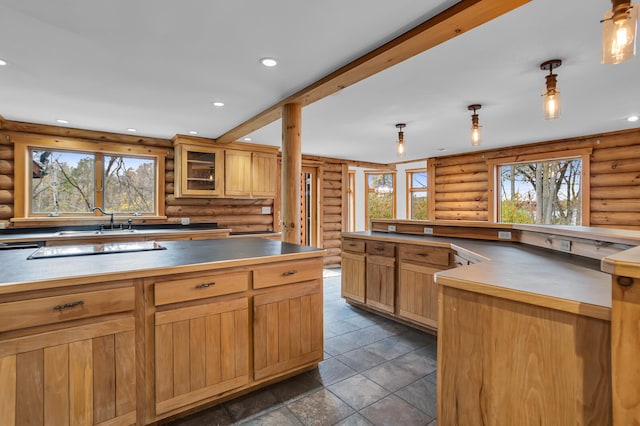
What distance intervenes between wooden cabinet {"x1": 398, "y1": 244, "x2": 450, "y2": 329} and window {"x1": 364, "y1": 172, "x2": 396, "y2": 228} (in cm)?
431

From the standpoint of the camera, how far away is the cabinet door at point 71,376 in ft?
4.25

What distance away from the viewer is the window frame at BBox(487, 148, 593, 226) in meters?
4.43

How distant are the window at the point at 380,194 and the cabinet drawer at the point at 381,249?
12.9ft

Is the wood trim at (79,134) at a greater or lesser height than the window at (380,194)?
greater

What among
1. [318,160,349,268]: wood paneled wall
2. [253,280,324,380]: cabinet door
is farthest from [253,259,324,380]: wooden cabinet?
[318,160,349,268]: wood paneled wall

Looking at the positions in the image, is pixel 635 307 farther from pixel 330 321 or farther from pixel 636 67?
pixel 330 321

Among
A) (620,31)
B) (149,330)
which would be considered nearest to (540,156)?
(620,31)

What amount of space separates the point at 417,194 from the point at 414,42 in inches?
221

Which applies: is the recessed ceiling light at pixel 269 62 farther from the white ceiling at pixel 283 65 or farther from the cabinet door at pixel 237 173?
the cabinet door at pixel 237 173

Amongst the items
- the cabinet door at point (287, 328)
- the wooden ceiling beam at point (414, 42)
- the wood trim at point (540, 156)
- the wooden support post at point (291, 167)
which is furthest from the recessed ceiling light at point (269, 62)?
the wood trim at point (540, 156)

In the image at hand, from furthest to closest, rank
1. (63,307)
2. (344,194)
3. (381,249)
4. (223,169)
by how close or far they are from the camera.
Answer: (344,194) → (223,169) → (381,249) → (63,307)

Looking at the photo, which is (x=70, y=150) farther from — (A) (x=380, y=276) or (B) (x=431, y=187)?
(B) (x=431, y=187)

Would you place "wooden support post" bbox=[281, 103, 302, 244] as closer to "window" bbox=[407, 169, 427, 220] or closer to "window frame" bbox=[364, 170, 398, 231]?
"window frame" bbox=[364, 170, 398, 231]

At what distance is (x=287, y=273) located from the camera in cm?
211
